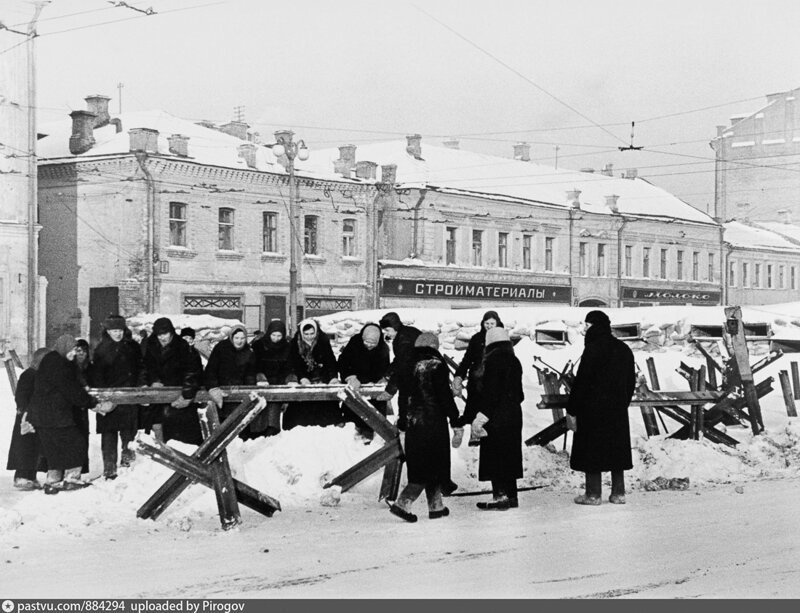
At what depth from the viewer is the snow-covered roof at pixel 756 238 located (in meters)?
49.6

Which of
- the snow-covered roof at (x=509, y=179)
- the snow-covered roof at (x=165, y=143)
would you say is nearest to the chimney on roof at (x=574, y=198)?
the snow-covered roof at (x=509, y=179)

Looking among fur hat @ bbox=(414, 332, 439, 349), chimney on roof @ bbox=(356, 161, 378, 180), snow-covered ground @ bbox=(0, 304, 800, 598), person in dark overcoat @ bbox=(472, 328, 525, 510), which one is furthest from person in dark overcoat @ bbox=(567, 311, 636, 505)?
chimney on roof @ bbox=(356, 161, 378, 180)

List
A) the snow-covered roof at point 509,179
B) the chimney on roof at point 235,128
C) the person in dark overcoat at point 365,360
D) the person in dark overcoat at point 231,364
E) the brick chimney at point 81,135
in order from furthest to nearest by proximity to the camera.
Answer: the snow-covered roof at point 509,179 < the chimney on roof at point 235,128 < the brick chimney at point 81,135 < the person in dark overcoat at point 365,360 < the person in dark overcoat at point 231,364

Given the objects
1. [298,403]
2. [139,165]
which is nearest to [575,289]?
[139,165]

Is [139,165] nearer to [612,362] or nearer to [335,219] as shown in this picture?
[335,219]

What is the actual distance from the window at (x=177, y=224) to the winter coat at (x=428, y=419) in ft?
77.1

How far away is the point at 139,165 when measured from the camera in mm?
30375

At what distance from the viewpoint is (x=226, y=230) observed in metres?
33.0

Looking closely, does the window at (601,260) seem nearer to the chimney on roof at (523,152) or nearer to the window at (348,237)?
the chimney on roof at (523,152)

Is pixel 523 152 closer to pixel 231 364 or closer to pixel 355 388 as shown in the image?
pixel 231 364

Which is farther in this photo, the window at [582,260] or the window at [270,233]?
the window at [582,260]

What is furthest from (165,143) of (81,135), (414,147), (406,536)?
(406,536)

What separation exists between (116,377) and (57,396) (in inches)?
48.1
